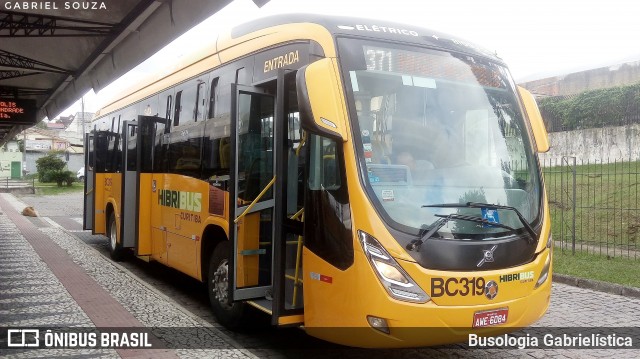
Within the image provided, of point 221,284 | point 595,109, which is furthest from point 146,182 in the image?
point 595,109

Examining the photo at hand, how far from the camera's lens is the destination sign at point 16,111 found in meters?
14.6

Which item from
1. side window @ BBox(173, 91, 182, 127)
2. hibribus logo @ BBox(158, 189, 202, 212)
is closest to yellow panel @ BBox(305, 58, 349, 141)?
hibribus logo @ BBox(158, 189, 202, 212)

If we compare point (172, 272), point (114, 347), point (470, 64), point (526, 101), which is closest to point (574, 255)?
point (526, 101)

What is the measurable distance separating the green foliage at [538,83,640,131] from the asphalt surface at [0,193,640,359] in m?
11.1

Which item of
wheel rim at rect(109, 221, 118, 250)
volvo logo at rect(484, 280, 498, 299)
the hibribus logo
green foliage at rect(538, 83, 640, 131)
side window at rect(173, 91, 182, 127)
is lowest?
wheel rim at rect(109, 221, 118, 250)

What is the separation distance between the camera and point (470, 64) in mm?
5164

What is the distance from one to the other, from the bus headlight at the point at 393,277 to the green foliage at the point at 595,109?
15783 mm

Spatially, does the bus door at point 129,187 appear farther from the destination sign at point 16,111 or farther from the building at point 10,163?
the building at point 10,163

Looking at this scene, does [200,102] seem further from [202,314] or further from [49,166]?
[49,166]

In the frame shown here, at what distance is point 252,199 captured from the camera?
559 centimetres

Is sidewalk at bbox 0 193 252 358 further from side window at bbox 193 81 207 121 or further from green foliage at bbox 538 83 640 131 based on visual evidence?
green foliage at bbox 538 83 640 131

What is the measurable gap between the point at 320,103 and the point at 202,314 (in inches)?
154

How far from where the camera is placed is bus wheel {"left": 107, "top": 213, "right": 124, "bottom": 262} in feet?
35.0

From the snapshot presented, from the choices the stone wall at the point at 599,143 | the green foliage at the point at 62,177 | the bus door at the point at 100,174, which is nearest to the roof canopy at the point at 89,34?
the bus door at the point at 100,174
